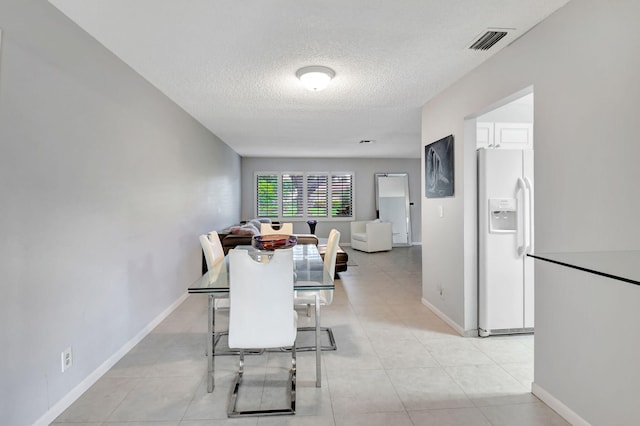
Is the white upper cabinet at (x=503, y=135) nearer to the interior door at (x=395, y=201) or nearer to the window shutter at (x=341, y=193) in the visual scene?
the interior door at (x=395, y=201)

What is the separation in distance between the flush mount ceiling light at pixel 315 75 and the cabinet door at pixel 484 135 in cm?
158

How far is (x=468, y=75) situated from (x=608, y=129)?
1.58 metres

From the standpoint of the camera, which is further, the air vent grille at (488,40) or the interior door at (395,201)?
the interior door at (395,201)

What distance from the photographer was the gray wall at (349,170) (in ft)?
29.2

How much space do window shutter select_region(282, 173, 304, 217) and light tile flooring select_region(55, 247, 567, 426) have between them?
563 cm

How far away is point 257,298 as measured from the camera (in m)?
1.90

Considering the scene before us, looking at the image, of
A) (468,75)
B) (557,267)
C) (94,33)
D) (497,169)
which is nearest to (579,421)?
(557,267)

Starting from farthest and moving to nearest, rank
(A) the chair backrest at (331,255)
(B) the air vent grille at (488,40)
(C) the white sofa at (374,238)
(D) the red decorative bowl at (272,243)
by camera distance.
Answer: (C) the white sofa at (374,238)
(D) the red decorative bowl at (272,243)
(A) the chair backrest at (331,255)
(B) the air vent grille at (488,40)

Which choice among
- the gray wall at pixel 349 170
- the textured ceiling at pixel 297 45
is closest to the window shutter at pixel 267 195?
the gray wall at pixel 349 170

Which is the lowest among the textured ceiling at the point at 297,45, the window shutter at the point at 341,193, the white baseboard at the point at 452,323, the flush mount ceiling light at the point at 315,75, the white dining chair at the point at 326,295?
the white baseboard at the point at 452,323

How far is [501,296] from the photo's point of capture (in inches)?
120

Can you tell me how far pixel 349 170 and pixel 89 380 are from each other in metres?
7.68

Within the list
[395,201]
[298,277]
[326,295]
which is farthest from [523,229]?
[395,201]

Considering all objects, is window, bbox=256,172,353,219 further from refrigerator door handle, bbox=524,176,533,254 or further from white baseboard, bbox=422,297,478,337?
refrigerator door handle, bbox=524,176,533,254
